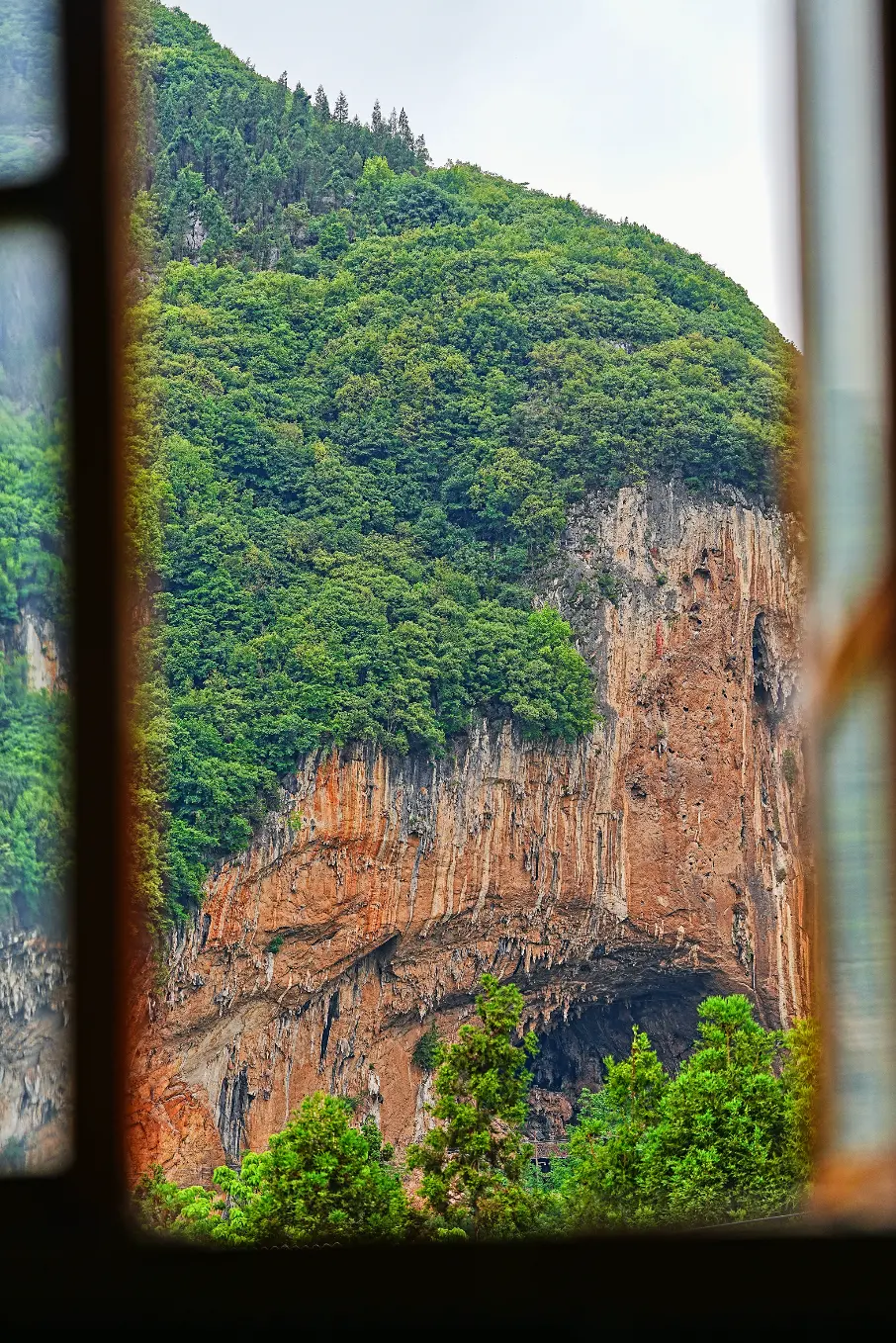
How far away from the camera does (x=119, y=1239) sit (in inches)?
26.7

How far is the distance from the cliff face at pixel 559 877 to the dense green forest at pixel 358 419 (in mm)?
480

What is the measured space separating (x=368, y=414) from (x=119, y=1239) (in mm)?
19922

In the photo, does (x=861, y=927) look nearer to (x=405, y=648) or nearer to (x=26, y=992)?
(x=26, y=992)

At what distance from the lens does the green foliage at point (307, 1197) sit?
10883mm

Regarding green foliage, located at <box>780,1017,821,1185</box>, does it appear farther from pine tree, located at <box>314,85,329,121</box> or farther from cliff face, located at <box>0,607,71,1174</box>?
pine tree, located at <box>314,85,329,121</box>

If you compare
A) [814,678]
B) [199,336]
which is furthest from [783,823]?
[814,678]

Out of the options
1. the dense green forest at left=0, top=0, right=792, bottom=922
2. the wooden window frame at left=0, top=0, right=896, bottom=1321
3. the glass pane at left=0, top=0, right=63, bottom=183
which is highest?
the dense green forest at left=0, top=0, right=792, bottom=922

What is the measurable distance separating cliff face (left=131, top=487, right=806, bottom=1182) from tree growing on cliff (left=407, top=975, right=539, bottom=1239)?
3134mm

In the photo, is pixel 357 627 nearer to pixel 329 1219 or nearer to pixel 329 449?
pixel 329 449

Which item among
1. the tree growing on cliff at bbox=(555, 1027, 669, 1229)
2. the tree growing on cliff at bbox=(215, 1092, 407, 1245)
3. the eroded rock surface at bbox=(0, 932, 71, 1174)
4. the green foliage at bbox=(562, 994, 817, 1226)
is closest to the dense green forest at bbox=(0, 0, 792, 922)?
the eroded rock surface at bbox=(0, 932, 71, 1174)

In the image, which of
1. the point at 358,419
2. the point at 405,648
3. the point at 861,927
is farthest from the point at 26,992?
the point at 861,927

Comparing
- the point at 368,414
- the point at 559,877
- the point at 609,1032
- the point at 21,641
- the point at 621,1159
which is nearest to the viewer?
the point at 621,1159

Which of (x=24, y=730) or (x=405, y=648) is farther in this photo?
(x=405, y=648)

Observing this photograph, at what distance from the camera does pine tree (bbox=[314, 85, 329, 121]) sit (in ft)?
78.3
